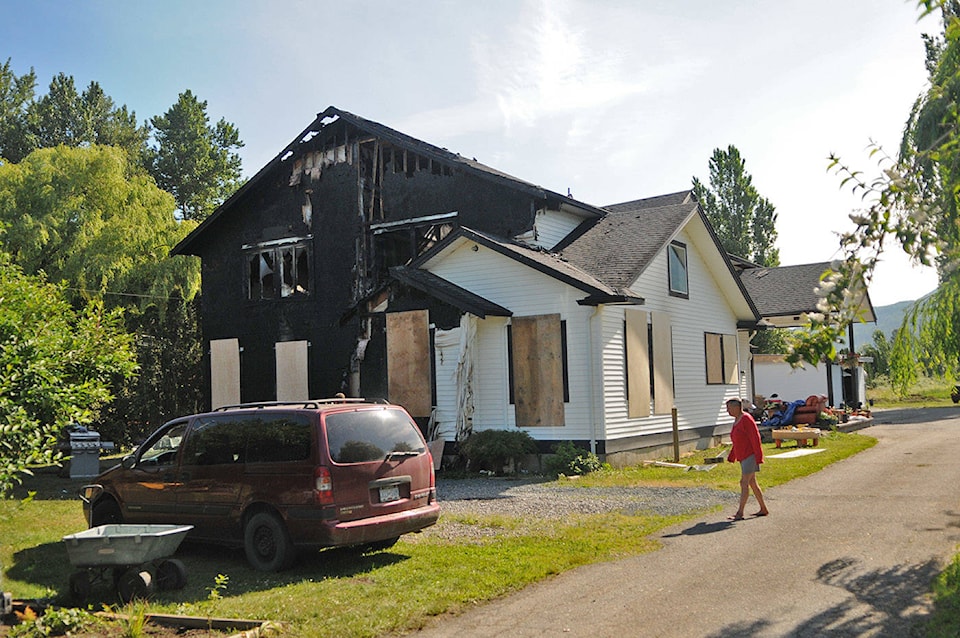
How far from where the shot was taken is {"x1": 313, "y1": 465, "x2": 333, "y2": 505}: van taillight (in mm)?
9258

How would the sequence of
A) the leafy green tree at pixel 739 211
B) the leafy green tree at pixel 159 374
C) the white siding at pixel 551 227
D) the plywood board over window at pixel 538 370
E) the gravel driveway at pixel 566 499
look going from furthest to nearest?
1. the leafy green tree at pixel 739 211
2. the leafy green tree at pixel 159 374
3. the white siding at pixel 551 227
4. the plywood board over window at pixel 538 370
5. the gravel driveway at pixel 566 499

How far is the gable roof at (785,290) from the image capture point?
34.4 m

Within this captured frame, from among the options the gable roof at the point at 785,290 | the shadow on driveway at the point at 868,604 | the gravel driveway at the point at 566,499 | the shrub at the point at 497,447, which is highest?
the gable roof at the point at 785,290

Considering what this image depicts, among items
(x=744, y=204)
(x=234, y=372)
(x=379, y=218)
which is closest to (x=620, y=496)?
(x=379, y=218)

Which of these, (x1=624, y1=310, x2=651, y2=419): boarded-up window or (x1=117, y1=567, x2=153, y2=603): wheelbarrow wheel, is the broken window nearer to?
(x1=624, y1=310, x2=651, y2=419): boarded-up window

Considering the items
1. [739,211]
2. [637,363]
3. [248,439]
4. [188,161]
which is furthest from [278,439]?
[739,211]

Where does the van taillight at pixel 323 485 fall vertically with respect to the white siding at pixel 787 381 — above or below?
below

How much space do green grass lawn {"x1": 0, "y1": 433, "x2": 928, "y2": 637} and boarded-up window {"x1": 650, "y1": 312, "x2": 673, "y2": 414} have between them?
8804mm

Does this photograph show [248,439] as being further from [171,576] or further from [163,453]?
[171,576]

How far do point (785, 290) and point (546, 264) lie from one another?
68.3 feet

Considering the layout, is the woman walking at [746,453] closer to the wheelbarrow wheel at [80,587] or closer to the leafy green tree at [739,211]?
the wheelbarrow wheel at [80,587]

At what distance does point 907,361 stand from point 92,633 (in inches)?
299

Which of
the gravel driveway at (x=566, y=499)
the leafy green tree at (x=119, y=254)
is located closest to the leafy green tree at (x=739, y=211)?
the leafy green tree at (x=119, y=254)

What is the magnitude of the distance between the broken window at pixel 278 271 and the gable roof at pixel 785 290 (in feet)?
54.9
